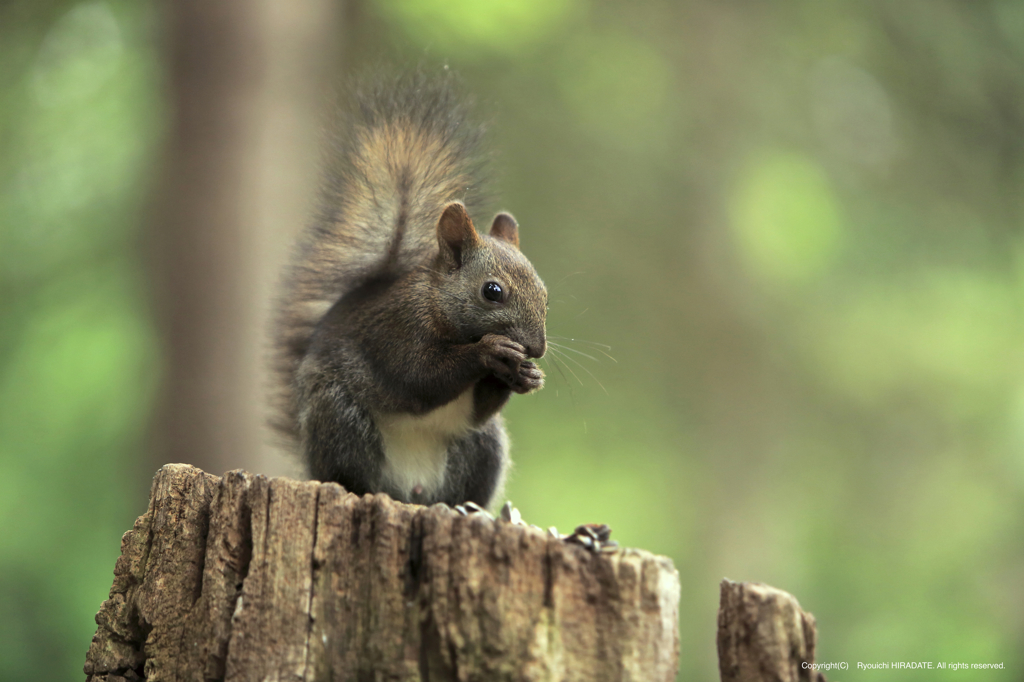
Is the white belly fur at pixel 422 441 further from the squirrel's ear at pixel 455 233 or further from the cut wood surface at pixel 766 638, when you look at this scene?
the cut wood surface at pixel 766 638

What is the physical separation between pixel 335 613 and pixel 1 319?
17.2ft

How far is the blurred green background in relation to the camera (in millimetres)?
5801

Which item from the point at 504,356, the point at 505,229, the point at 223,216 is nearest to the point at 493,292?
the point at 504,356

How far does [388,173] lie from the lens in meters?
2.81

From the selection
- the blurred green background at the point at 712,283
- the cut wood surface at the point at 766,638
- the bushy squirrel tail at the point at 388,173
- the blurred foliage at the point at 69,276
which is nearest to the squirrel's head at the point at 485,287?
the bushy squirrel tail at the point at 388,173

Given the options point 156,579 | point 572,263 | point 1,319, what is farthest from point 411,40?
A: point 156,579

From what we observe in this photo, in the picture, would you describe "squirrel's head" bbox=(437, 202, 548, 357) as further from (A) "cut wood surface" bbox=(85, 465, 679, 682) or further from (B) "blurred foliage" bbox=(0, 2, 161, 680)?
(B) "blurred foliage" bbox=(0, 2, 161, 680)

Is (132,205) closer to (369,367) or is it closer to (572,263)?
(572,263)

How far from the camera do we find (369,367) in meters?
2.56

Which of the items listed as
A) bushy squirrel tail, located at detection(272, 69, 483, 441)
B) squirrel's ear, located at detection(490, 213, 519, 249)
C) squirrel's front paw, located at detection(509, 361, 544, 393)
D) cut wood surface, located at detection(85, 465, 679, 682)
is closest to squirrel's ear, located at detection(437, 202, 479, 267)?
bushy squirrel tail, located at detection(272, 69, 483, 441)

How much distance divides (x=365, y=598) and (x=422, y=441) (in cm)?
105

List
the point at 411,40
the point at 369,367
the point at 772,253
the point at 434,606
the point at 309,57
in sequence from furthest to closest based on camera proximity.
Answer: the point at 772,253
the point at 411,40
the point at 309,57
the point at 369,367
the point at 434,606

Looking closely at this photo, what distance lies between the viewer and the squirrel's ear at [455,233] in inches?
101

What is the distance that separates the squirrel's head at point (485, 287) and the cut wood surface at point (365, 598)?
87 cm
